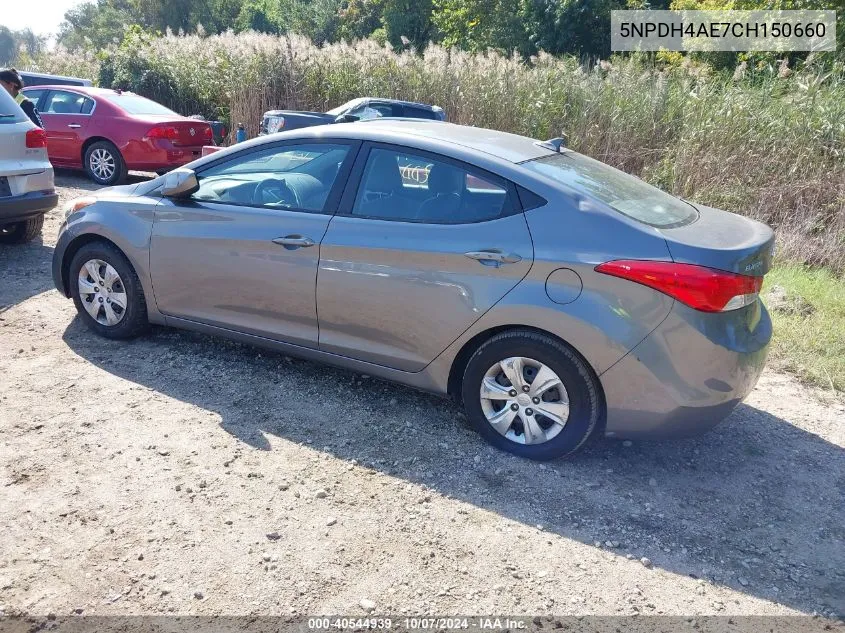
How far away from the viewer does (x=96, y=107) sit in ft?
37.0

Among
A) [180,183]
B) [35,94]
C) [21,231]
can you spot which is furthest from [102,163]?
[180,183]

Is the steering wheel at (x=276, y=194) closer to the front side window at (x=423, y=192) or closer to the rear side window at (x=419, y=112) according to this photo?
the front side window at (x=423, y=192)

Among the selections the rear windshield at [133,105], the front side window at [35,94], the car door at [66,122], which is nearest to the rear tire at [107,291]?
the rear windshield at [133,105]

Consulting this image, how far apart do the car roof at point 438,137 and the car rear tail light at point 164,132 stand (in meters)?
7.60

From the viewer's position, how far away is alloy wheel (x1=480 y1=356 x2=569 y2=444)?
363 centimetres

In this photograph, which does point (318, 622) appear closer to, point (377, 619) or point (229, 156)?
point (377, 619)

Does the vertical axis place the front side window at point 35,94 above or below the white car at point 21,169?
above

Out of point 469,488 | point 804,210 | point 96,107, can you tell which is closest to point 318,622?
point 469,488

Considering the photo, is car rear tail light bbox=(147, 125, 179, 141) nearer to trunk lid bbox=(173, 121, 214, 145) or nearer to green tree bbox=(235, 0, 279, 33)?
trunk lid bbox=(173, 121, 214, 145)

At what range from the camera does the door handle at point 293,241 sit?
4.10 metres

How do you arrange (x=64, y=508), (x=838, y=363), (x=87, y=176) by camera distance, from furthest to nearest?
(x=87, y=176)
(x=838, y=363)
(x=64, y=508)

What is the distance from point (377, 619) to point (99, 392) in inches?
97.8

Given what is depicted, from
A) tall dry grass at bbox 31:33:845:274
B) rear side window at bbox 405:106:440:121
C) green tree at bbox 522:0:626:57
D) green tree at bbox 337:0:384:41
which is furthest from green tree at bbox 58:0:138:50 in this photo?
rear side window at bbox 405:106:440:121

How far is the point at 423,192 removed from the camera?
3.95 meters
